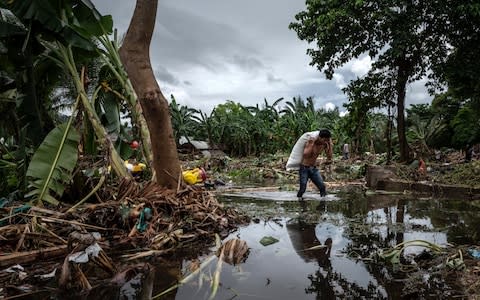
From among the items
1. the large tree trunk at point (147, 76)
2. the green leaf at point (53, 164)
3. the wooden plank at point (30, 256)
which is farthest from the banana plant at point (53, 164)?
the wooden plank at point (30, 256)

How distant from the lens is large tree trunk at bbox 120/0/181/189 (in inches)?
221

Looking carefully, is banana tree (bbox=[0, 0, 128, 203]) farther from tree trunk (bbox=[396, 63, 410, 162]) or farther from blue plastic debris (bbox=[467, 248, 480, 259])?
tree trunk (bbox=[396, 63, 410, 162])

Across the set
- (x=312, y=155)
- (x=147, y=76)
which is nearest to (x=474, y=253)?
(x=147, y=76)

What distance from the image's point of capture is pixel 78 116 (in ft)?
20.5

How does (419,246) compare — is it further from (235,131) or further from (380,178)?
(235,131)

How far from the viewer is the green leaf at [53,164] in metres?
5.11

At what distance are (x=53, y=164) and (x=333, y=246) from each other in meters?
3.82

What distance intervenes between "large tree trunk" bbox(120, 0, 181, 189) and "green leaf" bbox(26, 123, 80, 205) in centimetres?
114

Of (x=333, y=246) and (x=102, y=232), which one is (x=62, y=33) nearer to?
(x=102, y=232)


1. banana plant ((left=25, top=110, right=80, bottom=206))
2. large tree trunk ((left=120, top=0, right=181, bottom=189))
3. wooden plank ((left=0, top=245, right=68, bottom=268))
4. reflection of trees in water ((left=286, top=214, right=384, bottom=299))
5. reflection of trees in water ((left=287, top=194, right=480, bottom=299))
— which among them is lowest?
reflection of trees in water ((left=286, top=214, right=384, bottom=299))

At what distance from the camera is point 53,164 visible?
17.3ft

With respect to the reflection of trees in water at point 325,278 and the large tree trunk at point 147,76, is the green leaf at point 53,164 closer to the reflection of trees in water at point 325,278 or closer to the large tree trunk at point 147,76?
the large tree trunk at point 147,76

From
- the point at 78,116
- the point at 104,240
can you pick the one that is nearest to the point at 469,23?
A: the point at 78,116

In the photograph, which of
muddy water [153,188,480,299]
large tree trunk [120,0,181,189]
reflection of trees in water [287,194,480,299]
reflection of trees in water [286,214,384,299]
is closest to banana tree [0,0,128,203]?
large tree trunk [120,0,181,189]
